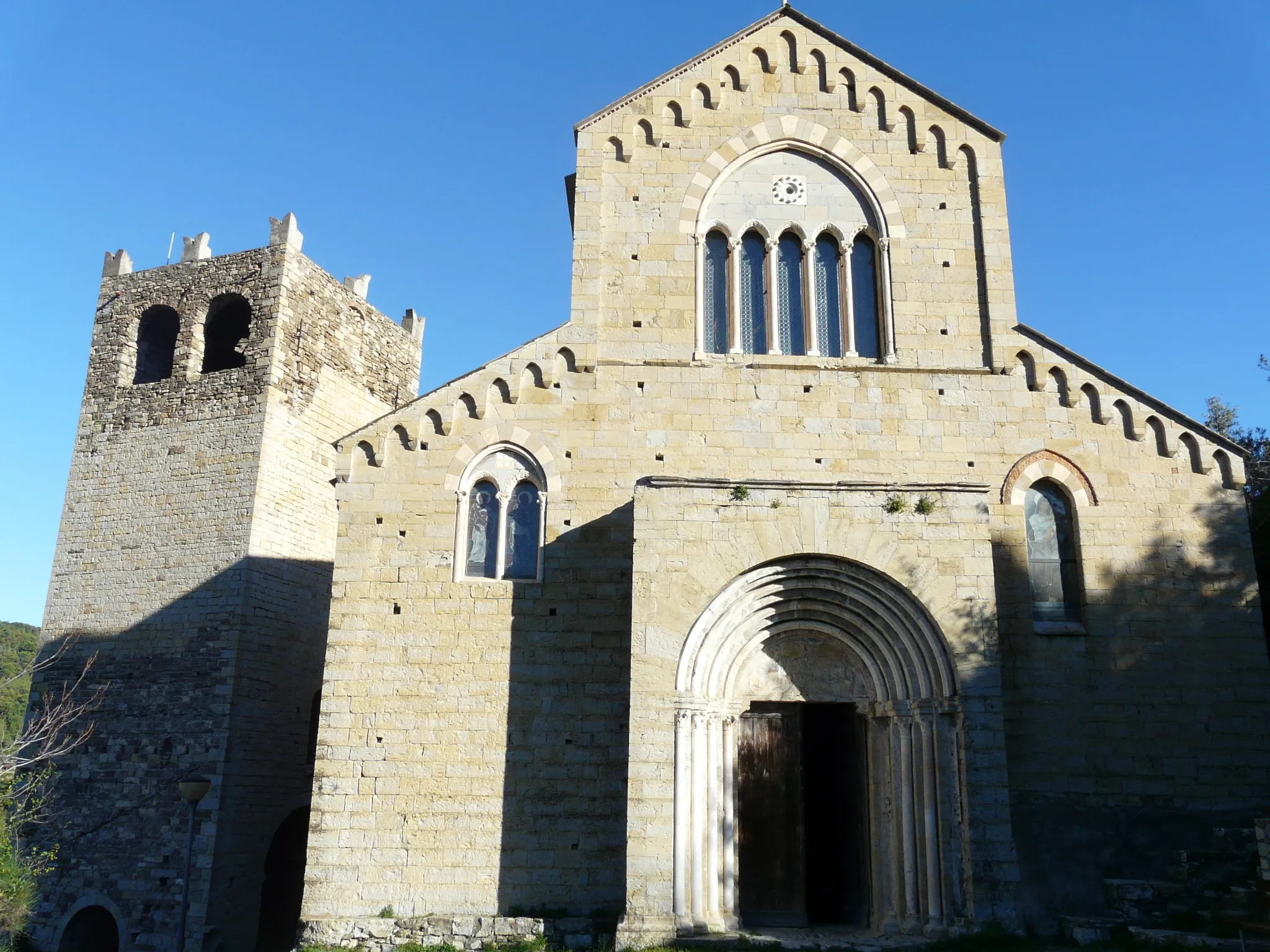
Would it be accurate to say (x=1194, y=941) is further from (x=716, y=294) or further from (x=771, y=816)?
(x=716, y=294)

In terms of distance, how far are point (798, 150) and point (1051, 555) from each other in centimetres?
738

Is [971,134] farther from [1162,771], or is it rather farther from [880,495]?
[1162,771]

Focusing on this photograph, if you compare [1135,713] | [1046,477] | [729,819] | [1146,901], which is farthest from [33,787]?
[1135,713]

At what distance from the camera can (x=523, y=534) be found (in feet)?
47.7

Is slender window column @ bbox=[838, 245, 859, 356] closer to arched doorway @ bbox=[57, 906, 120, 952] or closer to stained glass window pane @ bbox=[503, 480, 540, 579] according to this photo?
stained glass window pane @ bbox=[503, 480, 540, 579]

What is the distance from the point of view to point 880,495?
1318cm

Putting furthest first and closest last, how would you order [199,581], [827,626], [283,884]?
[283,884] < [199,581] < [827,626]

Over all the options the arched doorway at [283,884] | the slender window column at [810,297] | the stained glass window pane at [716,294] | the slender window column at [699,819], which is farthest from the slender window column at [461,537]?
the arched doorway at [283,884]

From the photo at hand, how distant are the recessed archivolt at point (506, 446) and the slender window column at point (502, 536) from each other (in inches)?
25.0

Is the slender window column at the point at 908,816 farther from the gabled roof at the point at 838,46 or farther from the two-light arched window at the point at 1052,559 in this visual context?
the gabled roof at the point at 838,46

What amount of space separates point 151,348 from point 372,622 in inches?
578

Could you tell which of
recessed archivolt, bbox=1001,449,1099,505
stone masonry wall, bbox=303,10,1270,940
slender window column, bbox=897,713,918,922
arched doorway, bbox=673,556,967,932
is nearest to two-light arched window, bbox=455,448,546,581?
stone masonry wall, bbox=303,10,1270,940

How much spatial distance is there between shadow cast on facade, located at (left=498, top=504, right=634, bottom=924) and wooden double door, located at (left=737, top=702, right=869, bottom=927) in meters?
1.83

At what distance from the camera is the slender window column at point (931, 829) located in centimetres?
1194
